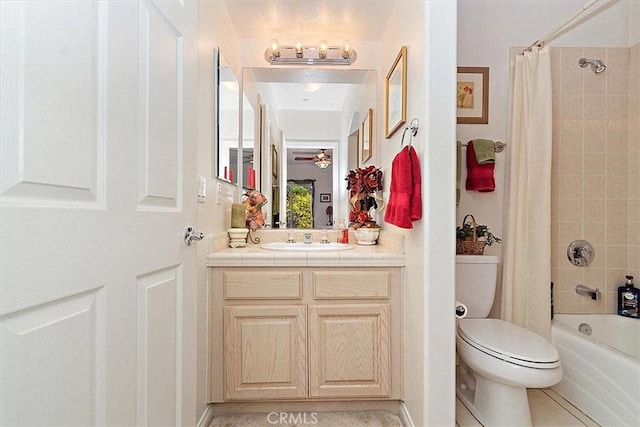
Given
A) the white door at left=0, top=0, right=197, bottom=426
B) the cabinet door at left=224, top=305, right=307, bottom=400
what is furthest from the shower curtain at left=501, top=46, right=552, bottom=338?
the white door at left=0, top=0, right=197, bottom=426

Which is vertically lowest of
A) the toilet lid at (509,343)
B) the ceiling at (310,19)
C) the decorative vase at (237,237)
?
the toilet lid at (509,343)

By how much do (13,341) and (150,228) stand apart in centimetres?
42

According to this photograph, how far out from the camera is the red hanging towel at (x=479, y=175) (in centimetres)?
205

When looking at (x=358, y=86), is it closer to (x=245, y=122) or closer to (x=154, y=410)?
(x=245, y=122)

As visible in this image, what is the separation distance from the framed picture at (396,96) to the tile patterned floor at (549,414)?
1.54 metres

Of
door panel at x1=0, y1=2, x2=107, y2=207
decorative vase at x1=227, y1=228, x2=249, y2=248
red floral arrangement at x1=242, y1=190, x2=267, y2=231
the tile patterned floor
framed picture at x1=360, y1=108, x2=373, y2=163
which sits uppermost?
framed picture at x1=360, y1=108, x2=373, y2=163

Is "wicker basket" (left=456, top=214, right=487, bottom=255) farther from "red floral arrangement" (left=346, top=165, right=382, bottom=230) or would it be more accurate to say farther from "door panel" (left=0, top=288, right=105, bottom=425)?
"door panel" (left=0, top=288, right=105, bottom=425)

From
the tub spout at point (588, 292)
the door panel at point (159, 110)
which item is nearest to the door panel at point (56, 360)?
the door panel at point (159, 110)

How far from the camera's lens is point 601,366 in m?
1.63

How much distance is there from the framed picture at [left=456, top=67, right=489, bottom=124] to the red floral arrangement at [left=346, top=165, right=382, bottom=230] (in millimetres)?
691

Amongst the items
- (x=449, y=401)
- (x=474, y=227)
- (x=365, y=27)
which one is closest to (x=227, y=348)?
(x=449, y=401)

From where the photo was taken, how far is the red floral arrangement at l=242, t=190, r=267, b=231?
2135mm

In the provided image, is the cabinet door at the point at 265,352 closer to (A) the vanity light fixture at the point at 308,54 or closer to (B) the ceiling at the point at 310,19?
(A) the vanity light fixture at the point at 308,54

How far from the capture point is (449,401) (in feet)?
4.49
